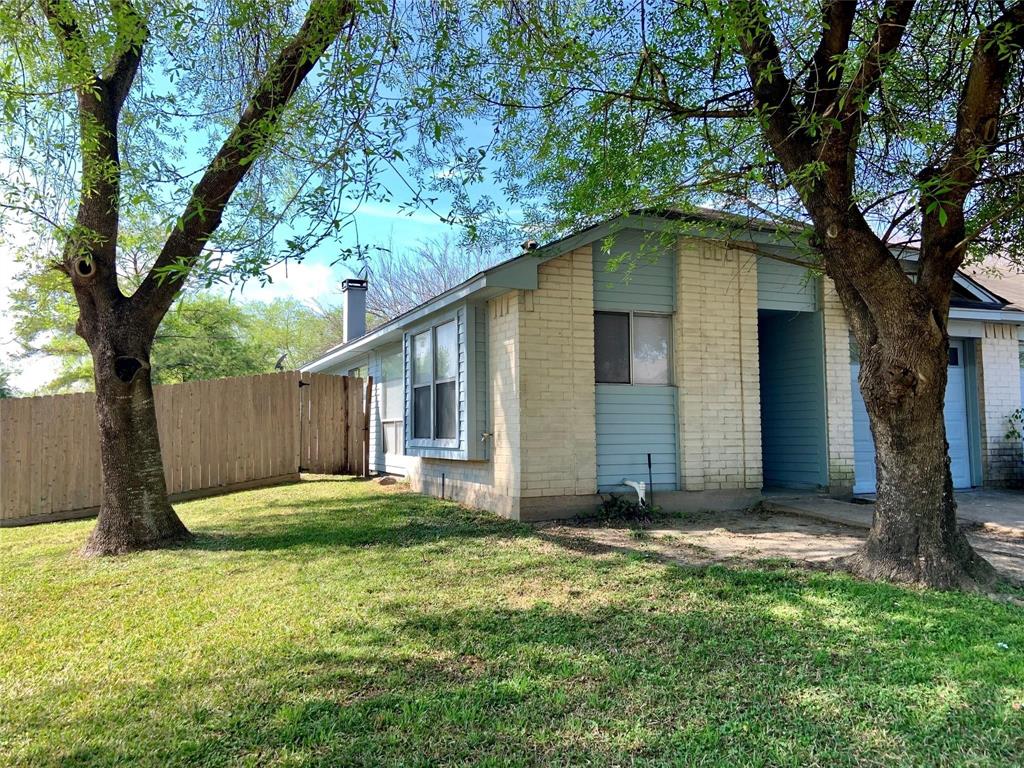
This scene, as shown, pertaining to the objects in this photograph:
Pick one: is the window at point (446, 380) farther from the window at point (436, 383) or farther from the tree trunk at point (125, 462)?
the tree trunk at point (125, 462)

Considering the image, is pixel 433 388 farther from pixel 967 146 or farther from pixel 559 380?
pixel 967 146

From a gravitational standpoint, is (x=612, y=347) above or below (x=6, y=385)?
below

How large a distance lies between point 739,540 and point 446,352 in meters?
4.70

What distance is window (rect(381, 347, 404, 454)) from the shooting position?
12859mm

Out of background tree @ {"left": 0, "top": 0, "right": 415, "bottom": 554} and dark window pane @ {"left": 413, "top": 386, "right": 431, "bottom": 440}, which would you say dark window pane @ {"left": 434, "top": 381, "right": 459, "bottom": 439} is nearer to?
dark window pane @ {"left": 413, "top": 386, "right": 431, "bottom": 440}

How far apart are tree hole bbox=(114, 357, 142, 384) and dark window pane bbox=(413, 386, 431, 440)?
13.3 feet

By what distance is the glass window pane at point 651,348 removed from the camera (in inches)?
336

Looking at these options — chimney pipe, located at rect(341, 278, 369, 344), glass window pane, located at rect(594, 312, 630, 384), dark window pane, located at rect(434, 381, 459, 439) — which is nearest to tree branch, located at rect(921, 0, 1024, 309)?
glass window pane, located at rect(594, 312, 630, 384)

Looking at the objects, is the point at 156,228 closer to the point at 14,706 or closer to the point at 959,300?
the point at 14,706

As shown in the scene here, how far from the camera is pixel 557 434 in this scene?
7.89 m

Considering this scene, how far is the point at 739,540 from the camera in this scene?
6781 mm

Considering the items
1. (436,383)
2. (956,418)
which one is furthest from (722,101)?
(956,418)

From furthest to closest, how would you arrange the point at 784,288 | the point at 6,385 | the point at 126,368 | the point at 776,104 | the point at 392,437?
the point at 6,385, the point at 392,437, the point at 784,288, the point at 126,368, the point at 776,104

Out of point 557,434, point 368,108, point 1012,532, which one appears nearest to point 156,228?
point 368,108
